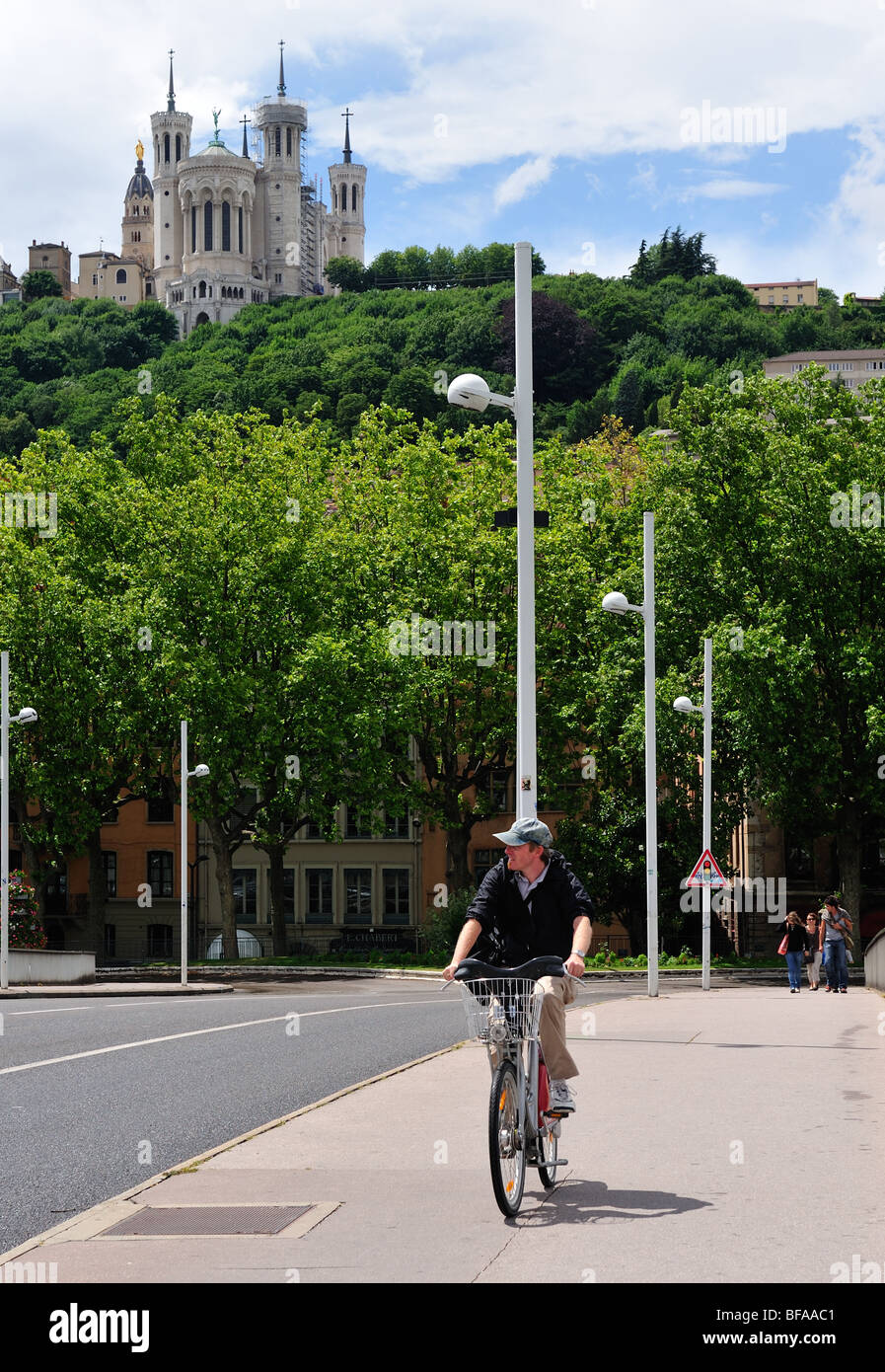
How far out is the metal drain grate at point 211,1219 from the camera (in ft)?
25.0

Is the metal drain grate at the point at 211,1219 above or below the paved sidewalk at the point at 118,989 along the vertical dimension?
above

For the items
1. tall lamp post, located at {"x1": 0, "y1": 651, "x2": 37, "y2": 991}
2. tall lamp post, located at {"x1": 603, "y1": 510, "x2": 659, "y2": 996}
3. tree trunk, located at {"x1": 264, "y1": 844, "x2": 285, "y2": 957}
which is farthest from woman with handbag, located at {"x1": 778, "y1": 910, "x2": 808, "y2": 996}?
tree trunk, located at {"x1": 264, "y1": 844, "x2": 285, "y2": 957}

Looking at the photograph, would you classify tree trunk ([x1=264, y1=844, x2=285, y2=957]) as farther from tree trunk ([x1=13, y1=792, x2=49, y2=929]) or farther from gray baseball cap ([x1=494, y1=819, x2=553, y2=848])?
gray baseball cap ([x1=494, y1=819, x2=553, y2=848])

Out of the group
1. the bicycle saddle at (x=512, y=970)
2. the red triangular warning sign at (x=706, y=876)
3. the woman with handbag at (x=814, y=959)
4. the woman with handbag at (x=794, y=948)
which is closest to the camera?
the bicycle saddle at (x=512, y=970)

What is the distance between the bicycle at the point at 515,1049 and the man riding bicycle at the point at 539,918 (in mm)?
141

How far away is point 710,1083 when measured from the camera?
12922 millimetres

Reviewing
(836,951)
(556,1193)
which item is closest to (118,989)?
(836,951)

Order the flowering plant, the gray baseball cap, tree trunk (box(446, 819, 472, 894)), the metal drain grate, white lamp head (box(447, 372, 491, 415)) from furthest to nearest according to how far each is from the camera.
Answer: tree trunk (box(446, 819, 472, 894)) < the flowering plant < white lamp head (box(447, 372, 491, 415)) < the gray baseball cap < the metal drain grate

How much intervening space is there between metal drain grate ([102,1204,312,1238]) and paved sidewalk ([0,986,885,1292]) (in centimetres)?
5

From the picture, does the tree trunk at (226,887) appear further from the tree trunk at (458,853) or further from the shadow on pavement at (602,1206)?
the shadow on pavement at (602,1206)

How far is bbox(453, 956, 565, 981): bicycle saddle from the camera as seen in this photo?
795cm

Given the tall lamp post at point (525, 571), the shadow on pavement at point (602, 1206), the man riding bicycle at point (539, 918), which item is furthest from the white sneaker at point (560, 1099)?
the tall lamp post at point (525, 571)

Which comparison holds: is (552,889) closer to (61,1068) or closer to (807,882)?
(61,1068)

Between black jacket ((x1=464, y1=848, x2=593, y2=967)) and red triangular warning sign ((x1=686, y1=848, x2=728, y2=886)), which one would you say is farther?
red triangular warning sign ((x1=686, y1=848, x2=728, y2=886))
